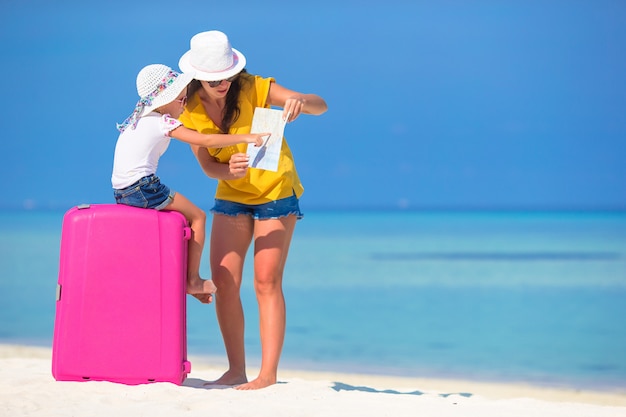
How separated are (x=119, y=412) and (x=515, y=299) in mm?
6275

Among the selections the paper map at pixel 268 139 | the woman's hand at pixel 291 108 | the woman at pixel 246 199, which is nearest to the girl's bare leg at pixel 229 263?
the woman at pixel 246 199

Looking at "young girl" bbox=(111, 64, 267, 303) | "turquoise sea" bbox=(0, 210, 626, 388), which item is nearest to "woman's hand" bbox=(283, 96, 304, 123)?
"young girl" bbox=(111, 64, 267, 303)

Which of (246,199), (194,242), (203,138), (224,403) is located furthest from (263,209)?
(224,403)

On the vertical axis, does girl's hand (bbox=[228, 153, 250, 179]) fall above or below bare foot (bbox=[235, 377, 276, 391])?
above

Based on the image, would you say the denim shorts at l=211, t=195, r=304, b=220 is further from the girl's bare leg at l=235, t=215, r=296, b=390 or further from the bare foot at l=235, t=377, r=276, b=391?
the bare foot at l=235, t=377, r=276, b=391

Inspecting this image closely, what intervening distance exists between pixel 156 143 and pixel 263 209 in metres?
0.53

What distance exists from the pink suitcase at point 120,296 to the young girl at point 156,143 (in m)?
0.08

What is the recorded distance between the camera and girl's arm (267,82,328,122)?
357cm

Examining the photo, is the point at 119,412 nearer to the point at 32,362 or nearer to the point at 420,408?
the point at 420,408

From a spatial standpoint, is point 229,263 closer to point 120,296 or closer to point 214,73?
point 120,296

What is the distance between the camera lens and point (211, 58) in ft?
11.5

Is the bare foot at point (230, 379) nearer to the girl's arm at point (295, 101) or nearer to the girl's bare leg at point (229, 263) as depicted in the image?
the girl's bare leg at point (229, 263)

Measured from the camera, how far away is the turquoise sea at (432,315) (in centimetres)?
570

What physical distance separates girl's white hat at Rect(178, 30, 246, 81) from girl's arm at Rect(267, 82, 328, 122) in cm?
21
